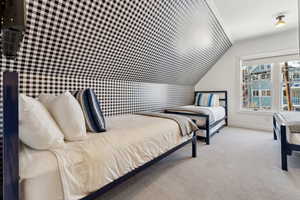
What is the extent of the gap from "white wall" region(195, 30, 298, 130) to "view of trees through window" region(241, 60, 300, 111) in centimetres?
28

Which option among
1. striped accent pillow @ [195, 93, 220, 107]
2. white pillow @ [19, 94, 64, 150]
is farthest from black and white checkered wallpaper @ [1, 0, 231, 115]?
striped accent pillow @ [195, 93, 220, 107]

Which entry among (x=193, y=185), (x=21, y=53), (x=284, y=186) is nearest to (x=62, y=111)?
(x=21, y=53)

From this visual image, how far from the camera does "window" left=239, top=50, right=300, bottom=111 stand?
3.57m

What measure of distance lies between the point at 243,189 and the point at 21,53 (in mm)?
2491

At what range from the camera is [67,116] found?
3.82ft

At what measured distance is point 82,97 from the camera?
4.83 ft

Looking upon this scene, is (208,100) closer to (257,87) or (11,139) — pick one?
(257,87)

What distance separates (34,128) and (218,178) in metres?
1.77

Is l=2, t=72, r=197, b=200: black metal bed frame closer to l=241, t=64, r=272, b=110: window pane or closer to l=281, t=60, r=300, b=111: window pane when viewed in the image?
l=241, t=64, r=272, b=110: window pane

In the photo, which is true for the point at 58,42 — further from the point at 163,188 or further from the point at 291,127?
the point at 291,127

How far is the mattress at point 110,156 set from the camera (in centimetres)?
79

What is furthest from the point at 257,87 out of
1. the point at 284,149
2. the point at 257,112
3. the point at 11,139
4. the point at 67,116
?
the point at 11,139

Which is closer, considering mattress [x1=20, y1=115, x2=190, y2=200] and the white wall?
mattress [x1=20, y1=115, x2=190, y2=200]

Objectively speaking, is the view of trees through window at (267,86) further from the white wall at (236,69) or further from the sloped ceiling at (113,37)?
the sloped ceiling at (113,37)
